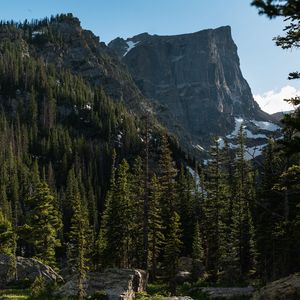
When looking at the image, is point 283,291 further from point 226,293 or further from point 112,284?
point 226,293

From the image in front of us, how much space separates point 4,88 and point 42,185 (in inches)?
5826

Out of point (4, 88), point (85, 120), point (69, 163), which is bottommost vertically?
point (69, 163)

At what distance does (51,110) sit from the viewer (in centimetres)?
17425

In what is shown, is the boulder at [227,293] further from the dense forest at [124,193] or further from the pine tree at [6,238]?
the pine tree at [6,238]

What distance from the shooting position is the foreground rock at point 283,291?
16.2 m

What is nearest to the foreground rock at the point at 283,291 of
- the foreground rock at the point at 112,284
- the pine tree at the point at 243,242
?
the foreground rock at the point at 112,284

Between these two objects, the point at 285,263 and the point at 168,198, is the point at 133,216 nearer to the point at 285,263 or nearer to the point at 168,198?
the point at 168,198

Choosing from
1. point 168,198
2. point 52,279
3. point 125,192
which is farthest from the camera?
point 168,198

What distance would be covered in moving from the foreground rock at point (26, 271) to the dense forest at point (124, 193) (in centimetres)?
64

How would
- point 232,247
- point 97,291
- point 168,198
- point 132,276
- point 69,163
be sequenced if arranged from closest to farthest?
point 97,291
point 132,276
point 232,247
point 168,198
point 69,163

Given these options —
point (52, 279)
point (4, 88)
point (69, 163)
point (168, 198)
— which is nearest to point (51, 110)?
point (4, 88)

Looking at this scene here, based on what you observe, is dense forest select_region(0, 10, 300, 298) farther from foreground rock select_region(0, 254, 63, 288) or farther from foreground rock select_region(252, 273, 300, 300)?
foreground rock select_region(252, 273, 300, 300)

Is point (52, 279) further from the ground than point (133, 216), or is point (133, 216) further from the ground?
point (133, 216)

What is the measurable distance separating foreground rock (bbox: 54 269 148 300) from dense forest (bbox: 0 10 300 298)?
266cm
